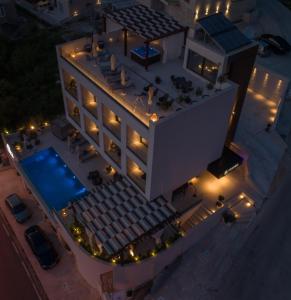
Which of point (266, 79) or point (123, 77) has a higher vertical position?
point (123, 77)

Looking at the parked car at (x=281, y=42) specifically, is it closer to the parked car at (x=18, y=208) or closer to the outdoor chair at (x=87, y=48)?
the outdoor chair at (x=87, y=48)

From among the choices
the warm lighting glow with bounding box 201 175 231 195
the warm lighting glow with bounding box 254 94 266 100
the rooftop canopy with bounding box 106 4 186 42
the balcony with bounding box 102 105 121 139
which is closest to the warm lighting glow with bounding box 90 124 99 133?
the balcony with bounding box 102 105 121 139

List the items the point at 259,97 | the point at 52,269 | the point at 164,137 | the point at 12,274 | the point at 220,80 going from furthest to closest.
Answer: the point at 259,97, the point at 52,269, the point at 12,274, the point at 220,80, the point at 164,137

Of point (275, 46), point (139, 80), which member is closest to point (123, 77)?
point (139, 80)

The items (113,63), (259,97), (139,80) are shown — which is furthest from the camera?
(259,97)

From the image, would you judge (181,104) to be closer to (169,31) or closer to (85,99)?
(169,31)

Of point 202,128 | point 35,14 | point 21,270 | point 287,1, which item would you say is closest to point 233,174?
point 202,128

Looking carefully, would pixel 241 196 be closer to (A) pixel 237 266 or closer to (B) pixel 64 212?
(A) pixel 237 266
